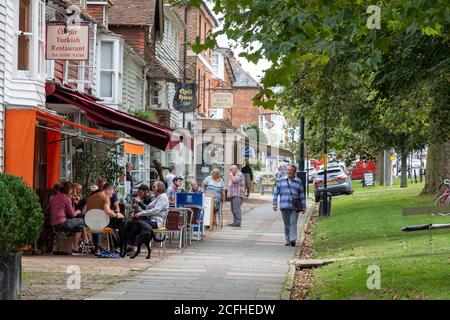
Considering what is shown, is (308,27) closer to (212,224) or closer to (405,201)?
(212,224)

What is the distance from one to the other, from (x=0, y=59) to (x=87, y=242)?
391cm

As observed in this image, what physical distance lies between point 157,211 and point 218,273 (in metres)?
4.24

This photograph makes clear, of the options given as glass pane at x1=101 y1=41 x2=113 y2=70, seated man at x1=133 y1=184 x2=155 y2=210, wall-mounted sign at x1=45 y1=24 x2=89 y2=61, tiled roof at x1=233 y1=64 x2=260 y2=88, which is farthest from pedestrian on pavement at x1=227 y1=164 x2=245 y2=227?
tiled roof at x1=233 y1=64 x2=260 y2=88

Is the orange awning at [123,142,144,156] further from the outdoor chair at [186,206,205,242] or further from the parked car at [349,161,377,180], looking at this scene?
the parked car at [349,161,377,180]

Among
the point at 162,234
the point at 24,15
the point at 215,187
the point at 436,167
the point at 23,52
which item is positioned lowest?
the point at 162,234

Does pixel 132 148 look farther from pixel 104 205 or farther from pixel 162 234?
pixel 104 205

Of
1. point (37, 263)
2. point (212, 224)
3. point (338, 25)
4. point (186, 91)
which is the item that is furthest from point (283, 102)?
point (338, 25)

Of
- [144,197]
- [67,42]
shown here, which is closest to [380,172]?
[144,197]

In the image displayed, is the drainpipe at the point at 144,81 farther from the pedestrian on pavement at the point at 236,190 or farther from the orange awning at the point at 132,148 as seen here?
the orange awning at the point at 132,148

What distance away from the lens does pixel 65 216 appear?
706 inches

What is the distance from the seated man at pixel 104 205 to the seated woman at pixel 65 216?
398 millimetres

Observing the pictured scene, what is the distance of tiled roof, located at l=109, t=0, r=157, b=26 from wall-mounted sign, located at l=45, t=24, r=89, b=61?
15.9 meters

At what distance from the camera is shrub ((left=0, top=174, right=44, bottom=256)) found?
10164 mm
